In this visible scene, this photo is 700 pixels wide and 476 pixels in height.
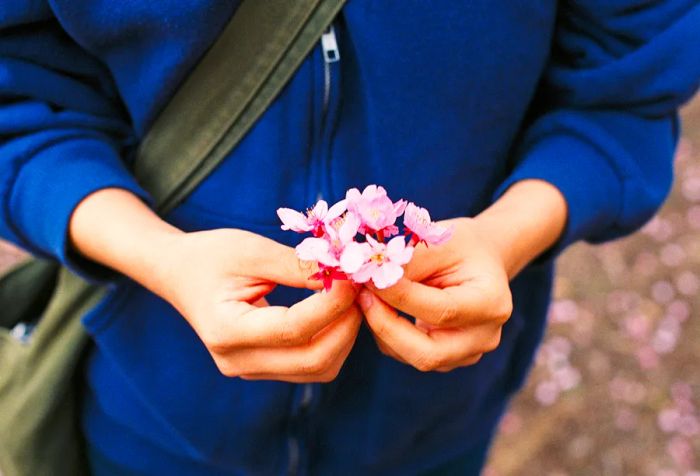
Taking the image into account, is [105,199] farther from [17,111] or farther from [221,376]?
[221,376]

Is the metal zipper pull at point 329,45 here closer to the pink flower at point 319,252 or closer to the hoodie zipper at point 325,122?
the hoodie zipper at point 325,122

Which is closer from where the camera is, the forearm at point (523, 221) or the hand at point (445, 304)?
the hand at point (445, 304)

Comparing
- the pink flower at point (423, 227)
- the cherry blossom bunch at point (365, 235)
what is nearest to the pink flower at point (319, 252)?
the cherry blossom bunch at point (365, 235)

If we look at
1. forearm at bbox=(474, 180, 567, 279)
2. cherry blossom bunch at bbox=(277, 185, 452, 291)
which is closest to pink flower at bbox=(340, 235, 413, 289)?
cherry blossom bunch at bbox=(277, 185, 452, 291)

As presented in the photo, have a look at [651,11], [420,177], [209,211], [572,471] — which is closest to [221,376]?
[209,211]

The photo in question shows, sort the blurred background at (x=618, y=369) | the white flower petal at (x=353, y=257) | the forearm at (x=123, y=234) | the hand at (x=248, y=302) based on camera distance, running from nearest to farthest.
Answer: the white flower petal at (x=353, y=257) → the hand at (x=248, y=302) → the forearm at (x=123, y=234) → the blurred background at (x=618, y=369)

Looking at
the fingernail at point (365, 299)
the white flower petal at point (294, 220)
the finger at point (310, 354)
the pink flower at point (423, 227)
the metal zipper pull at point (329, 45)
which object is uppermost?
the metal zipper pull at point (329, 45)

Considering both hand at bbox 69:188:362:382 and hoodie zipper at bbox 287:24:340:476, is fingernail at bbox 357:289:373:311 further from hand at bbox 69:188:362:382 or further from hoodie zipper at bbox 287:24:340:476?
hoodie zipper at bbox 287:24:340:476
